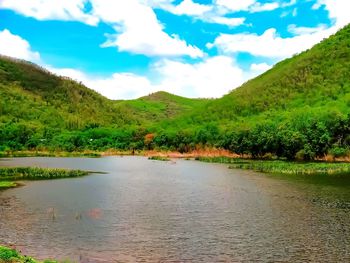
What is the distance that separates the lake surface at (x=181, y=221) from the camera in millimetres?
27266

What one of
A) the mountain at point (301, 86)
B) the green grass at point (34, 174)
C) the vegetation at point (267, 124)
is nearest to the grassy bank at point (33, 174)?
the green grass at point (34, 174)

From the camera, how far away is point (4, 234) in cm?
3138

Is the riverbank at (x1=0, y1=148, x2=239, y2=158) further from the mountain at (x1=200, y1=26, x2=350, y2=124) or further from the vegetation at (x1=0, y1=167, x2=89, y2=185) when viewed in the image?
the vegetation at (x1=0, y1=167, x2=89, y2=185)

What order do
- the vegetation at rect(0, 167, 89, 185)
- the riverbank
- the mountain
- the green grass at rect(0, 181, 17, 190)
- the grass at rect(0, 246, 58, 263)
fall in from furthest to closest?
1. the mountain
2. the riverbank
3. the vegetation at rect(0, 167, 89, 185)
4. the green grass at rect(0, 181, 17, 190)
5. the grass at rect(0, 246, 58, 263)

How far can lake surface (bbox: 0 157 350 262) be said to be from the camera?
27.3 meters

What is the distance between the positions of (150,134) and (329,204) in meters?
132

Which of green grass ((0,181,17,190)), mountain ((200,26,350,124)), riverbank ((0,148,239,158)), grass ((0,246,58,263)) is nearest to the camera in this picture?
grass ((0,246,58,263))

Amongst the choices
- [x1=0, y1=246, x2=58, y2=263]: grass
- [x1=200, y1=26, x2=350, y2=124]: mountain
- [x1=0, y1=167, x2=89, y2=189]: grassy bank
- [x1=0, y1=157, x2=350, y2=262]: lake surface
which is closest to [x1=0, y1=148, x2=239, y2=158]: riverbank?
[x1=200, y1=26, x2=350, y2=124]: mountain

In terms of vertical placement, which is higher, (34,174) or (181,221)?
A: (34,174)

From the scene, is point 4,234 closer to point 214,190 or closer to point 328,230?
point 328,230

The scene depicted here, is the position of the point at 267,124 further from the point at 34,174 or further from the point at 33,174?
the point at 33,174

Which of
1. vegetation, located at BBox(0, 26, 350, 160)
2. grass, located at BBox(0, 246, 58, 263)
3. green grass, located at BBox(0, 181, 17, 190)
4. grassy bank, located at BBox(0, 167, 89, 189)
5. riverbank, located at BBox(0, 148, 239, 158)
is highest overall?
vegetation, located at BBox(0, 26, 350, 160)

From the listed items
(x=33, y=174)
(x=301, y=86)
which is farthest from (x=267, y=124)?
(x=33, y=174)

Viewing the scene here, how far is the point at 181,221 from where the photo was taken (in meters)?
36.4
